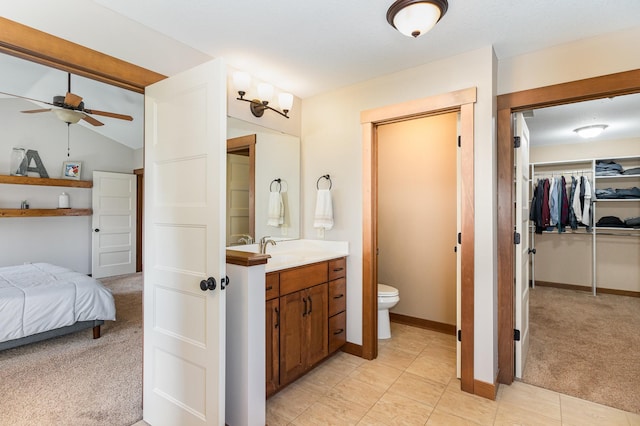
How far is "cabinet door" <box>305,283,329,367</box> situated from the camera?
238 centimetres

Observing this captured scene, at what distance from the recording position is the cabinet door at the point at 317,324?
238cm

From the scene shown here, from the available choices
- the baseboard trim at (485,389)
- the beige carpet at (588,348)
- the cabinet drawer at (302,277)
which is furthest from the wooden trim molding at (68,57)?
the beige carpet at (588,348)

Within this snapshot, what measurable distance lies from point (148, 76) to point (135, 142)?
468 cm

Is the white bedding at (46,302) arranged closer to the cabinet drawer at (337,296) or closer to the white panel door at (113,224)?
the white panel door at (113,224)

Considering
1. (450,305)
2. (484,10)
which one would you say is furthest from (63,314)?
(484,10)

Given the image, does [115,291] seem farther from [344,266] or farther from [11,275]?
[344,266]

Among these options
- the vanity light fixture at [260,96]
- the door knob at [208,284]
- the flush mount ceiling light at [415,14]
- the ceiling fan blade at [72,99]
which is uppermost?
the ceiling fan blade at [72,99]

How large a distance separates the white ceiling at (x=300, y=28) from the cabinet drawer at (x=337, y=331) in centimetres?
207

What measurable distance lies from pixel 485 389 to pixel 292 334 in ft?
4.47

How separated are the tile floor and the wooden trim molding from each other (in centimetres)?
216

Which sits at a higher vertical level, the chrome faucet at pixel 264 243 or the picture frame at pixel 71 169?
the picture frame at pixel 71 169

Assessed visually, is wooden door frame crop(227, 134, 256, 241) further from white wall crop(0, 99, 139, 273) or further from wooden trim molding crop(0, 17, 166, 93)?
white wall crop(0, 99, 139, 273)

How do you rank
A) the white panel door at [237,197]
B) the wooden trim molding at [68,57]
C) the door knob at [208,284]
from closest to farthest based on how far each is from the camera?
the wooden trim molding at [68,57] → the door knob at [208,284] → the white panel door at [237,197]

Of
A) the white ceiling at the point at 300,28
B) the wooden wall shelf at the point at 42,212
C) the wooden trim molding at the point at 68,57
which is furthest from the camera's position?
the wooden wall shelf at the point at 42,212
